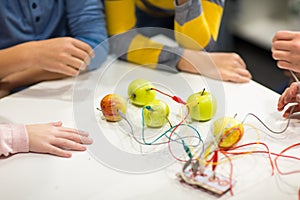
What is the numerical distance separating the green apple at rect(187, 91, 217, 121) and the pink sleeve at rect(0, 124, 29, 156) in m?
0.31

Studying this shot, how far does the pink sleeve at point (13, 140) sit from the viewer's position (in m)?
0.81

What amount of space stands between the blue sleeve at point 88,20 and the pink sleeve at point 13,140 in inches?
14.7

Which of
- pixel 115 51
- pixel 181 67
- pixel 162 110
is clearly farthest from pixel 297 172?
pixel 115 51

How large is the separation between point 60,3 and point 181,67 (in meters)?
0.35

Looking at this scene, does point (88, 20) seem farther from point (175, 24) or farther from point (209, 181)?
point (209, 181)

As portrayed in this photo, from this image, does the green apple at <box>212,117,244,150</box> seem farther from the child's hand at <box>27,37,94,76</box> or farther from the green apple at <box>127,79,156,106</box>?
the child's hand at <box>27,37,94,76</box>

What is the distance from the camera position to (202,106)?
2.85ft

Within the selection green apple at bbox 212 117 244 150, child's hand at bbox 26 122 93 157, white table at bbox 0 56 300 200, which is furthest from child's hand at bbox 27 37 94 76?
green apple at bbox 212 117 244 150

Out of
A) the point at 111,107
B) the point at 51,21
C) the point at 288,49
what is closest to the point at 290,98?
the point at 288,49

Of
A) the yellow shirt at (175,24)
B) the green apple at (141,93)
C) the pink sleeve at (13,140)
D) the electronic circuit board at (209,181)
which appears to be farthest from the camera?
the yellow shirt at (175,24)

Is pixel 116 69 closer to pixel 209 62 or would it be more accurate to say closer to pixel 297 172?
Result: pixel 209 62

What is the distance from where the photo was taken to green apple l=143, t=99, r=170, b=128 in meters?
0.87

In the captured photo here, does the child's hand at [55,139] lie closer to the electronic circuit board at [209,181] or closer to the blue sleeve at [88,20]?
the electronic circuit board at [209,181]

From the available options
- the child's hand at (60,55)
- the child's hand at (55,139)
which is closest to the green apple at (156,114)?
the child's hand at (55,139)
